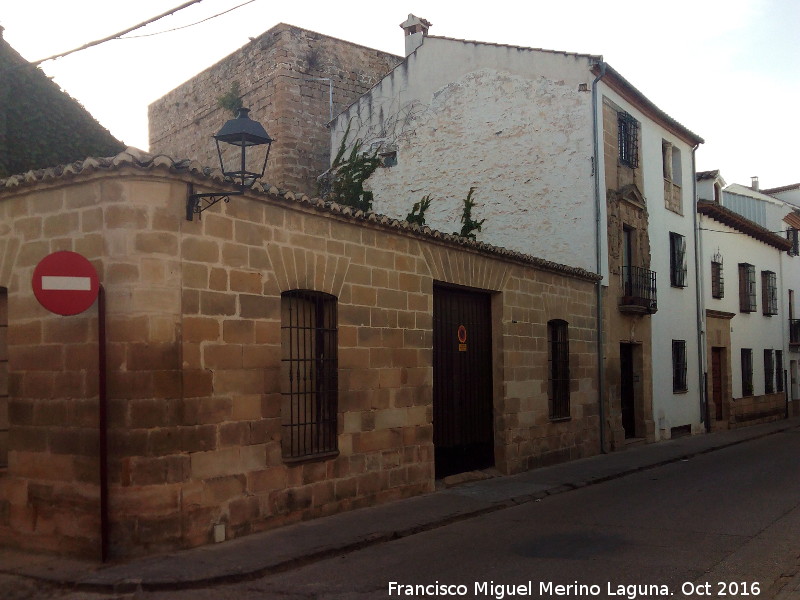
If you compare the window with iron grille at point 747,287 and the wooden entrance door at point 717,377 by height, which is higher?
the window with iron grille at point 747,287

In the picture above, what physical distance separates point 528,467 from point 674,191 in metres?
10.5

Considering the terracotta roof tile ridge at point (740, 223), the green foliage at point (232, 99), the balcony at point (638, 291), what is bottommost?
the balcony at point (638, 291)

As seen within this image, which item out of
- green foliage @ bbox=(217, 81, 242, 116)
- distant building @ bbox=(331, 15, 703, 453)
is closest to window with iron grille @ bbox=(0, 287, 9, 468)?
distant building @ bbox=(331, 15, 703, 453)

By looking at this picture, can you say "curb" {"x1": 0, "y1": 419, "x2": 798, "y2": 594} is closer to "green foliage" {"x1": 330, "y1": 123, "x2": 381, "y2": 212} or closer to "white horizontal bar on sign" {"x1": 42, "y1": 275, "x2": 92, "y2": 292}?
"white horizontal bar on sign" {"x1": 42, "y1": 275, "x2": 92, "y2": 292}

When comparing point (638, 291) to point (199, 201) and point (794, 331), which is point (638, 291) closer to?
point (199, 201)

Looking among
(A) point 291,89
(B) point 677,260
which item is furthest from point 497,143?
(A) point 291,89

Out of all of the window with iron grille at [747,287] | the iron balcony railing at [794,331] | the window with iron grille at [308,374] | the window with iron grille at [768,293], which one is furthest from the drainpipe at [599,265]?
the iron balcony railing at [794,331]

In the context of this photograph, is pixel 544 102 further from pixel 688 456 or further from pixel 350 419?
pixel 350 419

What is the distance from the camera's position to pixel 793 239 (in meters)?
30.3

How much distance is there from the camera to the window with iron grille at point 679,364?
21.1m

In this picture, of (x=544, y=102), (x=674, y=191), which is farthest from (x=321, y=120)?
(x=674, y=191)

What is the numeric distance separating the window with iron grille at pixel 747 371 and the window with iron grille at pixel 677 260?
6.00 m

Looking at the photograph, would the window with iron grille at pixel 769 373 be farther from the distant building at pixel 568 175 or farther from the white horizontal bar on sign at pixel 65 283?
the white horizontal bar on sign at pixel 65 283

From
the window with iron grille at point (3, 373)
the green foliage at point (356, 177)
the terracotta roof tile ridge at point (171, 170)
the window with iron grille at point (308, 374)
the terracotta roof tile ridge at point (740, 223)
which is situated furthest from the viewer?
the terracotta roof tile ridge at point (740, 223)
